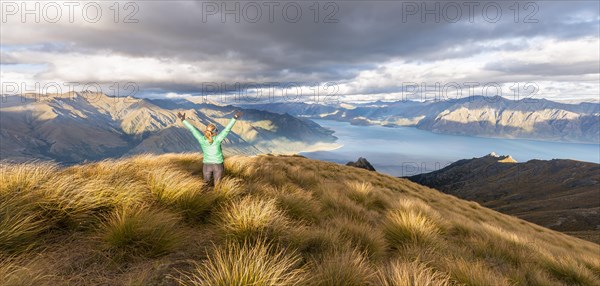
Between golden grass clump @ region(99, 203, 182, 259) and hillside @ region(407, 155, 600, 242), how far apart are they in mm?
86705

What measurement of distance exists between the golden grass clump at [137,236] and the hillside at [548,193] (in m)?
86.7

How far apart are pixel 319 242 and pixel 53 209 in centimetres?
467

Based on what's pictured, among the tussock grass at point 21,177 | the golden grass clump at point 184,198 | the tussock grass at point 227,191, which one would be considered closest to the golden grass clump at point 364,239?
the tussock grass at point 227,191

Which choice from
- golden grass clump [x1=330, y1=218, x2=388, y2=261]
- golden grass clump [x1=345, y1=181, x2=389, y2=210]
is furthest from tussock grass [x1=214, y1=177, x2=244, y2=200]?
golden grass clump [x1=345, y1=181, x2=389, y2=210]

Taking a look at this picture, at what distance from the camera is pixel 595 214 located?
92.0 metres

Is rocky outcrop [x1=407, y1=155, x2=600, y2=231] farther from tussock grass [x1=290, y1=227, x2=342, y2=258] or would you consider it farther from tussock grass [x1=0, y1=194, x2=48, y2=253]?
tussock grass [x1=0, y1=194, x2=48, y2=253]

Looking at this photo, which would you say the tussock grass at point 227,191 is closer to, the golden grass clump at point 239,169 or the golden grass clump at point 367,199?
the golden grass clump at point 239,169

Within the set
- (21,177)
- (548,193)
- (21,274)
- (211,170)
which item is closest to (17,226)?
(21,274)

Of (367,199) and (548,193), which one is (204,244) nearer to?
(367,199)

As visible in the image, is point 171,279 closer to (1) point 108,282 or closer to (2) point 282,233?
(1) point 108,282

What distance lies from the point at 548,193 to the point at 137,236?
197576mm

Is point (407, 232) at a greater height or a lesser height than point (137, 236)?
lesser

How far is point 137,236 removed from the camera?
14.7ft

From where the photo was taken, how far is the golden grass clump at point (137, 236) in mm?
4359
